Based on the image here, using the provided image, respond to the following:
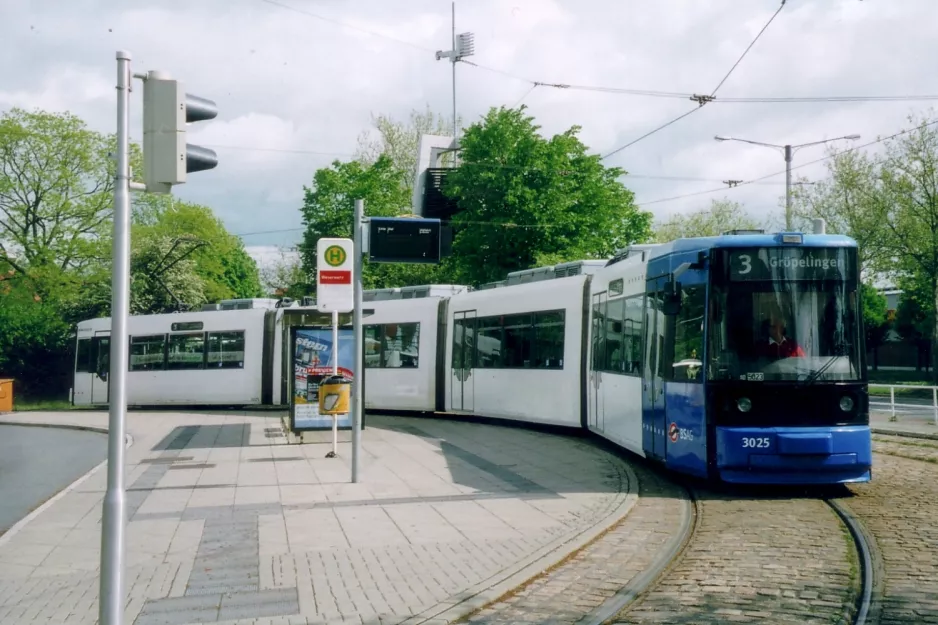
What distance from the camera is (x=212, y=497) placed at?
11391 mm

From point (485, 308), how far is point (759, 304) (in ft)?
34.9

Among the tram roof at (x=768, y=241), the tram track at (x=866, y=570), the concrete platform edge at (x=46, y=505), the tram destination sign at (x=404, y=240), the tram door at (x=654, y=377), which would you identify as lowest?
the concrete platform edge at (x=46, y=505)

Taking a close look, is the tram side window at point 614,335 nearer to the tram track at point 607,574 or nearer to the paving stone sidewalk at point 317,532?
the paving stone sidewalk at point 317,532

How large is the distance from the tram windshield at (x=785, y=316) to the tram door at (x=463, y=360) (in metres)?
11.0

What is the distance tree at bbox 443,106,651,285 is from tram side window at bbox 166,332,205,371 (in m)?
11.7

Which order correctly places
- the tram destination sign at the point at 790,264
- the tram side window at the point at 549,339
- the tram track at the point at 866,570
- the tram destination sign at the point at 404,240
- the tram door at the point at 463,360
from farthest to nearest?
the tram door at the point at 463,360 < the tram side window at the point at 549,339 < the tram destination sign at the point at 404,240 < the tram destination sign at the point at 790,264 < the tram track at the point at 866,570

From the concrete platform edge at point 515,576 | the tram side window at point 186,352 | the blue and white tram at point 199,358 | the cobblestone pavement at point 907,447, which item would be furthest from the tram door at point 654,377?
the tram side window at point 186,352

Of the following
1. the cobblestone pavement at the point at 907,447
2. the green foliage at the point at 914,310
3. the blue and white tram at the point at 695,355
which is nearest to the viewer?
the blue and white tram at the point at 695,355

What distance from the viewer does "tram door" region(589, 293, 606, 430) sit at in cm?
1558

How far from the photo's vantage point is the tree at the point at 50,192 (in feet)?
147

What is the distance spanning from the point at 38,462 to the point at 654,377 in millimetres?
10687

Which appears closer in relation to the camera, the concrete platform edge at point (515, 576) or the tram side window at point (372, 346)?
the concrete platform edge at point (515, 576)

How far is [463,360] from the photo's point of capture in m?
21.8

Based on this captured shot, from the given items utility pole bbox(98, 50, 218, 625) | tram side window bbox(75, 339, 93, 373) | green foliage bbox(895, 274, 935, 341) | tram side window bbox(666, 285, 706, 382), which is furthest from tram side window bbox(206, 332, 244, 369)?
green foliage bbox(895, 274, 935, 341)
